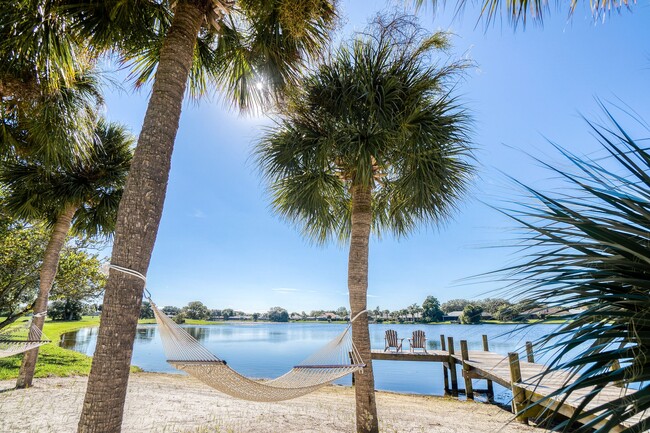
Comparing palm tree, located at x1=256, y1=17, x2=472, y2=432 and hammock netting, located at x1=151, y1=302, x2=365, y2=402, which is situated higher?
palm tree, located at x1=256, y1=17, x2=472, y2=432

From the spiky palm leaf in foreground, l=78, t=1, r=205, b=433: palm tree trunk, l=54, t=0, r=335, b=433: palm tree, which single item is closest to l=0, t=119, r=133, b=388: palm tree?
l=54, t=0, r=335, b=433: palm tree

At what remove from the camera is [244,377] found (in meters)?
2.88

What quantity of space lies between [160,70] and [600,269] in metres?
2.71

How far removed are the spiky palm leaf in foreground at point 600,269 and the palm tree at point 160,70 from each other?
6.69 feet

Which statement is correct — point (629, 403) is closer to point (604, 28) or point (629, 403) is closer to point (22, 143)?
point (604, 28)

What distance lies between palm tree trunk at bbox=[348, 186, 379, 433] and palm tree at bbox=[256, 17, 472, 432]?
0.01 metres

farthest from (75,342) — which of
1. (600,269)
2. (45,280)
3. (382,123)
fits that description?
(600,269)

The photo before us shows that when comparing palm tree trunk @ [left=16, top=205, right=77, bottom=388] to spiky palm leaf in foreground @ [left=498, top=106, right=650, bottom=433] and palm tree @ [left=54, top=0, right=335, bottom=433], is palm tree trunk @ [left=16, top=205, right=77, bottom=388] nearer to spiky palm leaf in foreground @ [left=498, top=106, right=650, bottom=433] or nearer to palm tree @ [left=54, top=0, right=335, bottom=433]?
palm tree @ [left=54, top=0, right=335, bottom=433]

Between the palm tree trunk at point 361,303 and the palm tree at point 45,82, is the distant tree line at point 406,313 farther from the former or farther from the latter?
the palm tree at point 45,82

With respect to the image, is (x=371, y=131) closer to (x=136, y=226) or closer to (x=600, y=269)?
(x=136, y=226)

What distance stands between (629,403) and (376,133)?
3.72 m

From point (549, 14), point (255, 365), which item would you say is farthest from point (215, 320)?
point (549, 14)

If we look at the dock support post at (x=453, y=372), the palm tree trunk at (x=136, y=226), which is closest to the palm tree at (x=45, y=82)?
the palm tree trunk at (x=136, y=226)

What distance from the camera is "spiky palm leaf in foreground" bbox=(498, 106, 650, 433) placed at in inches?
31.3
